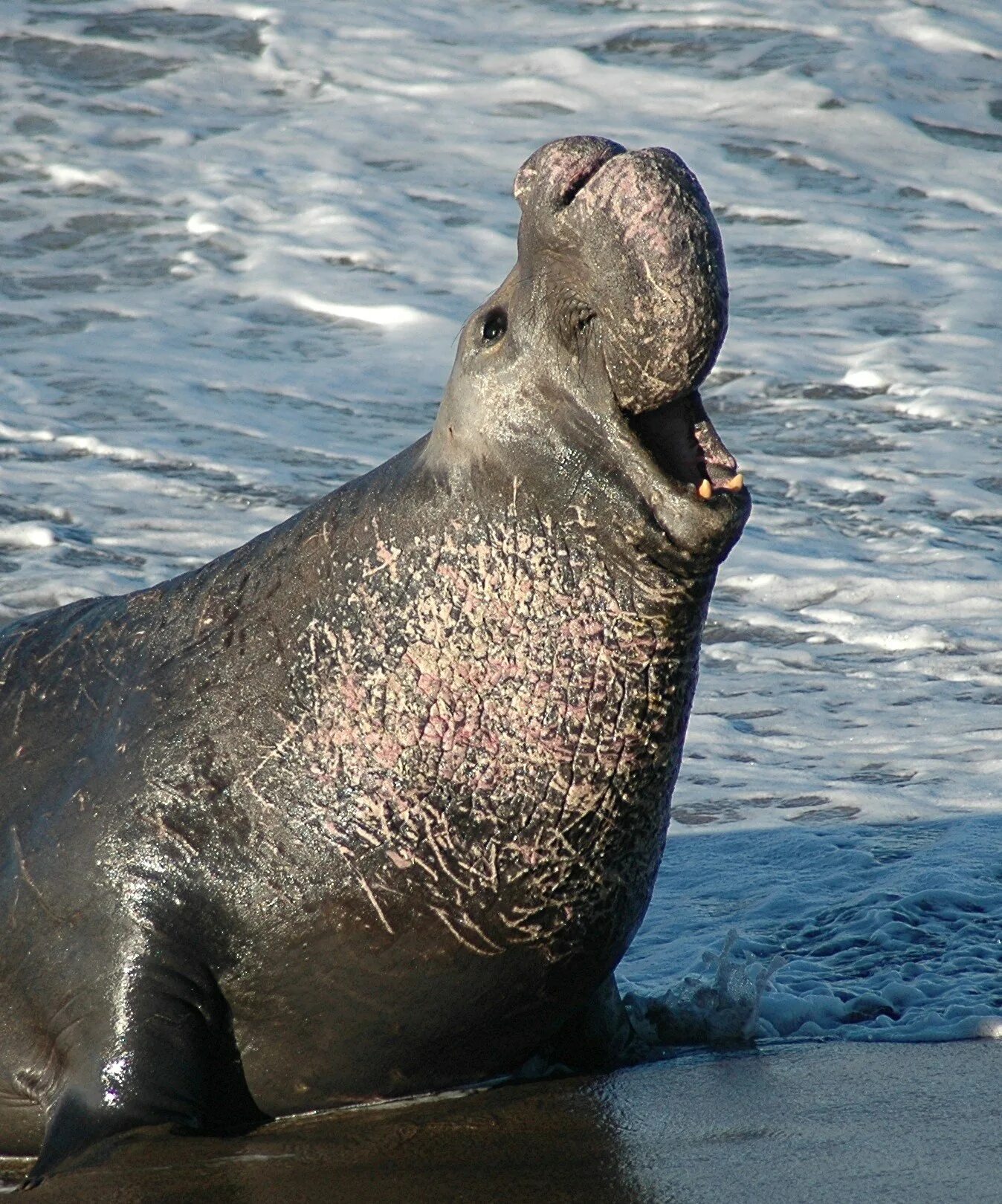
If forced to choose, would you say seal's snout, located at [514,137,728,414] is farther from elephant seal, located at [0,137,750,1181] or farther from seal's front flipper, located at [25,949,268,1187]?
seal's front flipper, located at [25,949,268,1187]

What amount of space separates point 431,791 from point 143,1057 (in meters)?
0.80

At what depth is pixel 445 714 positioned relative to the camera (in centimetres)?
402

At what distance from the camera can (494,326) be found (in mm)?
4133

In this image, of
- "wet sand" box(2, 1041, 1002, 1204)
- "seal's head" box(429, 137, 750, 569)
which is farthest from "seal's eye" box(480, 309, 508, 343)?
"wet sand" box(2, 1041, 1002, 1204)

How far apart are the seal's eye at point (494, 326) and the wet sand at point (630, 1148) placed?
169cm

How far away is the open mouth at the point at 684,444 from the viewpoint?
3.95 metres

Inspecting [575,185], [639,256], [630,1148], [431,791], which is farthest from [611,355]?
[630,1148]

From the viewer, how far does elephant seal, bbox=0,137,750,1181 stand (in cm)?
393

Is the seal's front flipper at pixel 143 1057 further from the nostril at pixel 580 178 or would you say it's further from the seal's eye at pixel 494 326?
the nostril at pixel 580 178

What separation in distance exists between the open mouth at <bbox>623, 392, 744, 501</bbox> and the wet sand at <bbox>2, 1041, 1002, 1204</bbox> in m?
1.36

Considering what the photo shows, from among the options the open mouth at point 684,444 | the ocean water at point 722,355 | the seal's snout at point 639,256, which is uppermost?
the seal's snout at point 639,256

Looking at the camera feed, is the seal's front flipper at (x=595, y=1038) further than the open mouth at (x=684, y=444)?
Yes

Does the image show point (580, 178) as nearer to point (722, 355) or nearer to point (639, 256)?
point (639, 256)

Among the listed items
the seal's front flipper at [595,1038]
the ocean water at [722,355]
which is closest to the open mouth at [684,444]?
the seal's front flipper at [595,1038]
